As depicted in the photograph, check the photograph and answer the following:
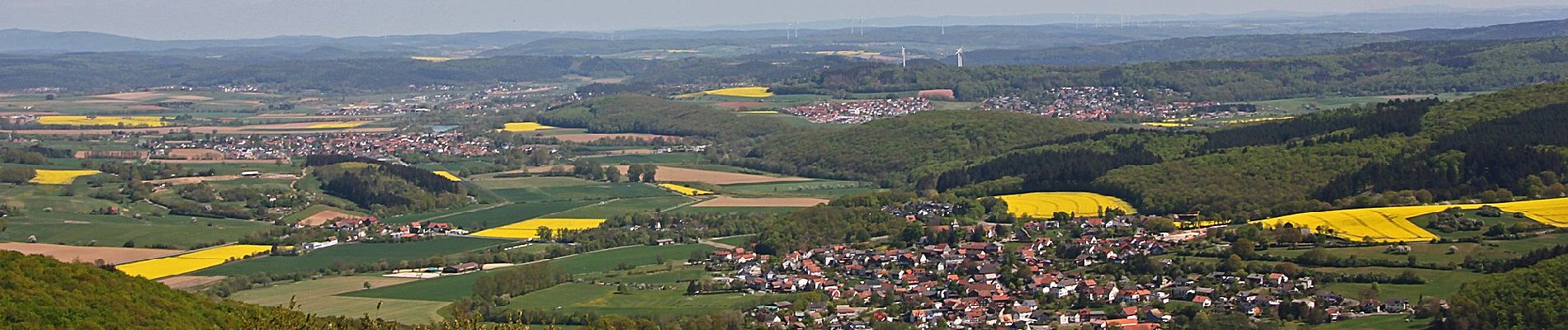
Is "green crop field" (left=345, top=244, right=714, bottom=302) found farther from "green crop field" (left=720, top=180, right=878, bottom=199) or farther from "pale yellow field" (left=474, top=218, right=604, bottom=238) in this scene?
"green crop field" (left=720, top=180, right=878, bottom=199)

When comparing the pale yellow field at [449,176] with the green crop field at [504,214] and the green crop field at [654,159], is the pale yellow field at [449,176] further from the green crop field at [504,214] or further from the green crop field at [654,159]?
the green crop field at [504,214]

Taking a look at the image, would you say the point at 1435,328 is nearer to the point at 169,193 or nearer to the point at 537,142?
the point at 169,193

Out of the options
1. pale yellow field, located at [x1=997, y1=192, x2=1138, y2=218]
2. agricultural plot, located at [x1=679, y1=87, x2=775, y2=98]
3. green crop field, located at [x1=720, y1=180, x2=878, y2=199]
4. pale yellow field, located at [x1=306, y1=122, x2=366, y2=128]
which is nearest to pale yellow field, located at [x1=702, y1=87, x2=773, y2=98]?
agricultural plot, located at [x1=679, y1=87, x2=775, y2=98]

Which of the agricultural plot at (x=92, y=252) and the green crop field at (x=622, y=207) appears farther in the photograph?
the green crop field at (x=622, y=207)

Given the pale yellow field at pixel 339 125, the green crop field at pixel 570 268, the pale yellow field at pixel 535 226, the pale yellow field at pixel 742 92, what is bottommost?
the pale yellow field at pixel 742 92

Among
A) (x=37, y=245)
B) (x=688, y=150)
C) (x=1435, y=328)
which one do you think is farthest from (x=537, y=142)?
(x=1435, y=328)

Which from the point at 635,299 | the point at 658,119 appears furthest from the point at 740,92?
the point at 635,299

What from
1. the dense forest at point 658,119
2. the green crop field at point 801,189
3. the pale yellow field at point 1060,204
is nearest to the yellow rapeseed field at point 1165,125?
the dense forest at point 658,119
